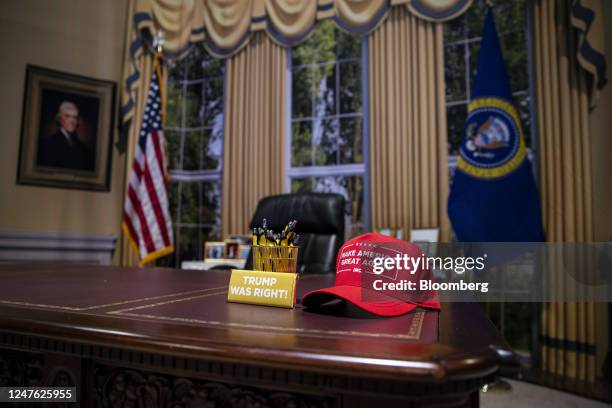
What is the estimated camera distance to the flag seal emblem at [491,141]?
2.73m

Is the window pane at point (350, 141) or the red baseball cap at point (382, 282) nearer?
the red baseball cap at point (382, 282)

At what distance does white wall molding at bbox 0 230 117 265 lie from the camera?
348 cm

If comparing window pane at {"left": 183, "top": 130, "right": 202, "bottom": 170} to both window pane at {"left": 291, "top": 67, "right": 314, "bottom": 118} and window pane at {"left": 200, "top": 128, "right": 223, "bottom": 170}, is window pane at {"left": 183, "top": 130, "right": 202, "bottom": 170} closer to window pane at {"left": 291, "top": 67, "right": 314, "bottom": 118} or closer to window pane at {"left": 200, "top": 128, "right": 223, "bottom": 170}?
window pane at {"left": 200, "top": 128, "right": 223, "bottom": 170}

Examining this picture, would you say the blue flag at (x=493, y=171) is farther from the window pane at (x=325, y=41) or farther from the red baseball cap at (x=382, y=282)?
the red baseball cap at (x=382, y=282)

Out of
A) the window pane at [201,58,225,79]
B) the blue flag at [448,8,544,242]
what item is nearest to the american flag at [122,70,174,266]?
the window pane at [201,58,225,79]

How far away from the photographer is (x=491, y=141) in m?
2.77

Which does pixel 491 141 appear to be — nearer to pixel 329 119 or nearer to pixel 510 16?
pixel 510 16

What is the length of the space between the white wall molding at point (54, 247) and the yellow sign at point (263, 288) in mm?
3307

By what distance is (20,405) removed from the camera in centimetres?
68

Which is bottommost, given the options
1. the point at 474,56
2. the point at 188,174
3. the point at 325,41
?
the point at 188,174

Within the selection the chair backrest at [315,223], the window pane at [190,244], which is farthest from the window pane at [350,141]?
the window pane at [190,244]

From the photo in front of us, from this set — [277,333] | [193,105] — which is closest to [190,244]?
[193,105]

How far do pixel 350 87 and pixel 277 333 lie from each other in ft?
10.8

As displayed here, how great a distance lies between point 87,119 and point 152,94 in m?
0.67
